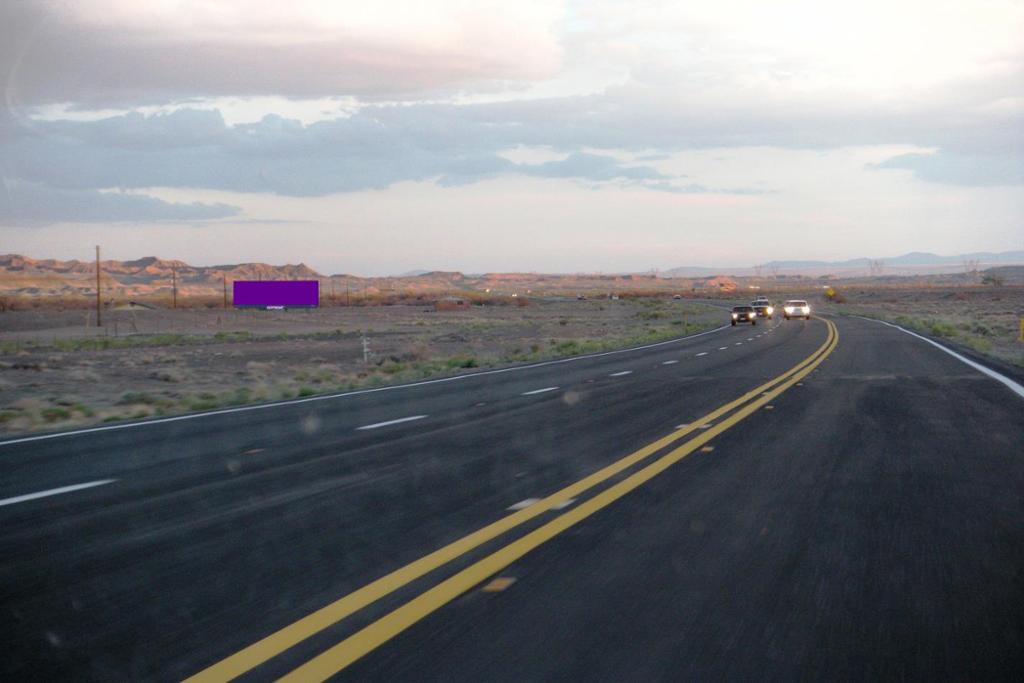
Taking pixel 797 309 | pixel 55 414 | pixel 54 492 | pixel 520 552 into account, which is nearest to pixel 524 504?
pixel 520 552

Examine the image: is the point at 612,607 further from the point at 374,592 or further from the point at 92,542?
the point at 92,542

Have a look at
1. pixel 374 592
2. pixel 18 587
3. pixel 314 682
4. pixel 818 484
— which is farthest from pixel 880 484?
pixel 18 587

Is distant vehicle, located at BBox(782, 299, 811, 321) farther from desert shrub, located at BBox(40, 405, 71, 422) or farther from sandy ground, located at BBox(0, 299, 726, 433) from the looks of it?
desert shrub, located at BBox(40, 405, 71, 422)

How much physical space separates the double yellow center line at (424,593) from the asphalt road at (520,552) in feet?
0.08

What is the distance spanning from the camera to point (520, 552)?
6.91 m

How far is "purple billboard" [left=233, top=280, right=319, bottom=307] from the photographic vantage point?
95750 mm

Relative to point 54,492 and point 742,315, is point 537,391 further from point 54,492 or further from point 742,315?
point 742,315

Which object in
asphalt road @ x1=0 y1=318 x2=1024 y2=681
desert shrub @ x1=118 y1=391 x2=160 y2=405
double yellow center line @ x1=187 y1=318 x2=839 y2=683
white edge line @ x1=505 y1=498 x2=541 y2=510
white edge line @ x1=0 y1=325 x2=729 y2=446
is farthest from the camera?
desert shrub @ x1=118 y1=391 x2=160 y2=405

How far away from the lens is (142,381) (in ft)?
105

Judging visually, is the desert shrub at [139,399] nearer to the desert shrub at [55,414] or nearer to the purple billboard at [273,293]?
the desert shrub at [55,414]

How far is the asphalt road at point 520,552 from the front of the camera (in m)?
4.96

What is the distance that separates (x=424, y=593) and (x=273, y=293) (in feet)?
327

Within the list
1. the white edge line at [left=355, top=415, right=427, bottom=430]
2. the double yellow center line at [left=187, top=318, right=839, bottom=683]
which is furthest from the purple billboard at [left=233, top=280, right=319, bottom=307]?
the double yellow center line at [left=187, top=318, right=839, bottom=683]

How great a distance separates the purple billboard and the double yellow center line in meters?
84.3
